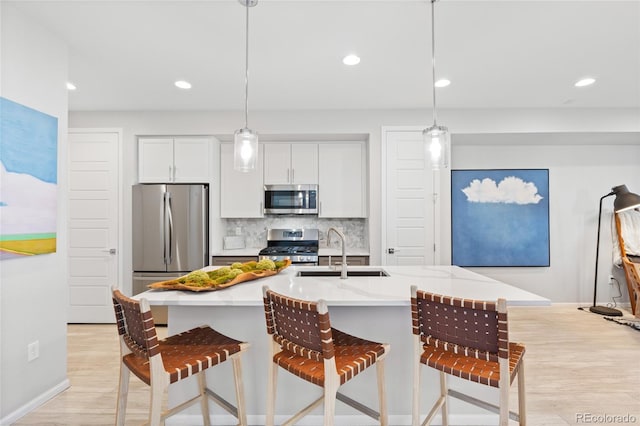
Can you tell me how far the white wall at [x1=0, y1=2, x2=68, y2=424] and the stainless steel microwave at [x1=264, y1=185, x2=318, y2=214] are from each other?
2255 mm

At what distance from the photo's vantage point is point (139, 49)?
2.64 metres

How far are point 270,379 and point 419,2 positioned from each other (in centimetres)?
228

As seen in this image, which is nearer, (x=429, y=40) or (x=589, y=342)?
(x=429, y=40)

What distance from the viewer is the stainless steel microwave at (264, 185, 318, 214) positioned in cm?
436

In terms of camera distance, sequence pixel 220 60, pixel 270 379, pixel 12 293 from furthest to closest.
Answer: pixel 220 60
pixel 12 293
pixel 270 379

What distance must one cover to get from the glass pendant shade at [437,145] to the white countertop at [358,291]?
0.75m

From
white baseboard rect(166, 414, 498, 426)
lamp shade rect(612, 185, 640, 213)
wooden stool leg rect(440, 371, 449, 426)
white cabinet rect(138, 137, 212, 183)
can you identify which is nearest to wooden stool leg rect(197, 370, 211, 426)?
white baseboard rect(166, 414, 498, 426)

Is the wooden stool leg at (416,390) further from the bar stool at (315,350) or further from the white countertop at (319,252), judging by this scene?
the white countertop at (319,252)

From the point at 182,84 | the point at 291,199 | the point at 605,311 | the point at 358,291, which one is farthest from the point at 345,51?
the point at 605,311

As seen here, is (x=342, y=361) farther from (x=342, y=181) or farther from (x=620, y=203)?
(x=620, y=203)

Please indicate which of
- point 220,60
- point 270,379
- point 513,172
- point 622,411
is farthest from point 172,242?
point 513,172

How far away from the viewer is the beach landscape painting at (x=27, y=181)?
202cm

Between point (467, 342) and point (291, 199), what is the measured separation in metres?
3.19

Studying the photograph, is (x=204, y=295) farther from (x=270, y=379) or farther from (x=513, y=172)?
(x=513, y=172)
